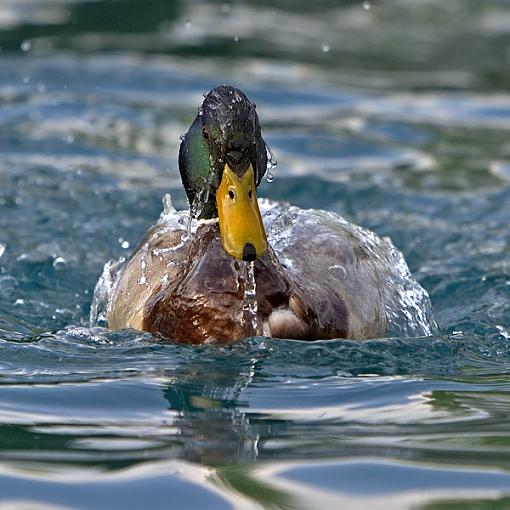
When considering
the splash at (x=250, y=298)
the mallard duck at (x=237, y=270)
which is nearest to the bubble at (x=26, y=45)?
the mallard duck at (x=237, y=270)

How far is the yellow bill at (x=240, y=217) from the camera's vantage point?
5.32 m

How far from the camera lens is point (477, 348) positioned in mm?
5801

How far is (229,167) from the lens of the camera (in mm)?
5645

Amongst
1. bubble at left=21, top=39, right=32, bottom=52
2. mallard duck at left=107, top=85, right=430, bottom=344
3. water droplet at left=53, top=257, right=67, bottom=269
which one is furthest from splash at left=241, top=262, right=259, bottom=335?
bubble at left=21, top=39, right=32, bottom=52

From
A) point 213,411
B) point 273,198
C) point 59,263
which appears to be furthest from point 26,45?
point 213,411

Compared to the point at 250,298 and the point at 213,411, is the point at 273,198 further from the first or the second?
the point at 213,411

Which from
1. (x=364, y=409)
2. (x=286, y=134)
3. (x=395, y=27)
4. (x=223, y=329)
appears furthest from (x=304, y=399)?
(x=395, y=27)

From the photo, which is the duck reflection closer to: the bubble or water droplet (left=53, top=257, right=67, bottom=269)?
water droplet (left=53, top=257, right=67, bottom=269)

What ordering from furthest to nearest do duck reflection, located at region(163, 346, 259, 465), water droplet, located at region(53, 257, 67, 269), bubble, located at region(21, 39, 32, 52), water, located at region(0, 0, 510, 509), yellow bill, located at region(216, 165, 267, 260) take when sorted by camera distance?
bubble, located at region(21, 39, 32, 52)
water droplet, located at region(53, 257, 67, 269)
yellow bill, located at region(216, 165, 267, 260)
duck reflection, located at region(163, 346, 259, 465)
water, located at region(0, 0, 510, 509)

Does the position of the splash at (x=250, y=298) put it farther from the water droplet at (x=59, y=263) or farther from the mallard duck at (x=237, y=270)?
the water droplet at (x=59, y=263)

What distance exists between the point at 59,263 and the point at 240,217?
2.46 meters

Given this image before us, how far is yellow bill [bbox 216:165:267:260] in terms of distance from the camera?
532 centimetres

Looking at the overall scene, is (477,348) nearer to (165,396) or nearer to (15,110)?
(165,396)

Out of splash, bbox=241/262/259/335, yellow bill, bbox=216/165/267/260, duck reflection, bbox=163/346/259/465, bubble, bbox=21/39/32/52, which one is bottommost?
duck reflection, bbox=163/346/259/465
